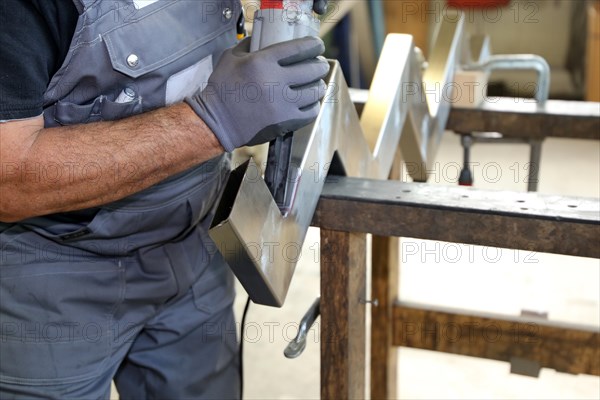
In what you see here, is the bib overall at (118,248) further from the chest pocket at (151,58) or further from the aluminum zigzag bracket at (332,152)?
the aluminum zigzag bracket at (332,152)

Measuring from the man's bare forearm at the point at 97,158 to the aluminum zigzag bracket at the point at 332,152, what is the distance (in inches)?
4.2

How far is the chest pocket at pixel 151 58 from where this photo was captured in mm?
944

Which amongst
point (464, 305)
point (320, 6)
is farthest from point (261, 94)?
point (464, 305)

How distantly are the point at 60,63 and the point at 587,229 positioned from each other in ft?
2.14

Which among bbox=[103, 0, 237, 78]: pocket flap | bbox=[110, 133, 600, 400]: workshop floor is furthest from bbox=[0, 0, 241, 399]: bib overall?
bbox=[110, 133, 600, 400]: workshop floor

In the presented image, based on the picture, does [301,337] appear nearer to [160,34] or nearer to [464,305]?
[160,34]

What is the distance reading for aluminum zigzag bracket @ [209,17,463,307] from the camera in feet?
2.69

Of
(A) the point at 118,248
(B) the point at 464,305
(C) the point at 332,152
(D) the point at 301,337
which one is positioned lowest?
(B) the point at 464,305

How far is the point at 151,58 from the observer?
38.2 inches

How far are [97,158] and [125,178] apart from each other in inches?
1.6

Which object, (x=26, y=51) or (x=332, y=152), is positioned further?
(x=332, y=152)

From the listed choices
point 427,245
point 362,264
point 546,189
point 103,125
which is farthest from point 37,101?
point 546,189

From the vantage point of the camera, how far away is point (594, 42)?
3918mm

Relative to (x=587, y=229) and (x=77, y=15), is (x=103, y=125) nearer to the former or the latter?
(x=77, y=15)
